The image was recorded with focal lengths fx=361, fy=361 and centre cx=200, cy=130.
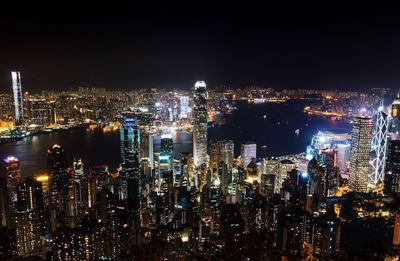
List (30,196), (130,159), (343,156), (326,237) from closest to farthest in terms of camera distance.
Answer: (326,237) < (30,196) < (130,159) < (343,156)

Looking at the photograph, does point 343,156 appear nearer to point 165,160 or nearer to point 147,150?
point 165,160

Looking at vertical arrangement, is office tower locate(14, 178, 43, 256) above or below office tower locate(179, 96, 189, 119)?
below

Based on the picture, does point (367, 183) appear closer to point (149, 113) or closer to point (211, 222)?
point (211, 222)

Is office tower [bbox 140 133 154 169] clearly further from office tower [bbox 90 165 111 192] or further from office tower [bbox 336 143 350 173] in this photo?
office tower [bbox 336 143 350 173]

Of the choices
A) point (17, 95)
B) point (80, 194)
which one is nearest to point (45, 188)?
point (80, 194)

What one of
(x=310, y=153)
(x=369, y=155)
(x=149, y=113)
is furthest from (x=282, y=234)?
(x=149, y=113)

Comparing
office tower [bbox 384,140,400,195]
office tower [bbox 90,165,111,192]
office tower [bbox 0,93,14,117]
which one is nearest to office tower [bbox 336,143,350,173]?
office tower [bbox 384,140,400,195]
